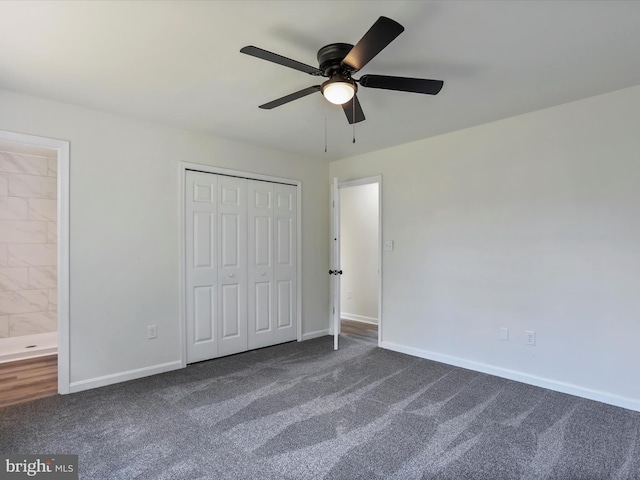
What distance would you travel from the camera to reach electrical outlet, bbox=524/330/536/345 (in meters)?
3.13

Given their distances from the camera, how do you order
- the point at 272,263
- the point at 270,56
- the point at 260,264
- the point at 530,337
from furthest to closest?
the point at 272,263 < the point at 260,264 < the point at 530,337 < the point at 270,56

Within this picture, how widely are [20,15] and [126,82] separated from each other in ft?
2.49

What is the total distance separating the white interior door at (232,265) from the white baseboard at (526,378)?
70.9 inches

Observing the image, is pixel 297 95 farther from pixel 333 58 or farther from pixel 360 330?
pixel 360 330

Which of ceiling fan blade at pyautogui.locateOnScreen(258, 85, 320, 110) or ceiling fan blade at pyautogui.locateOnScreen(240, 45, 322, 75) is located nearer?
ceiling fan blade at pyautogui.locateOnScreen(240, 45, 322, 75)

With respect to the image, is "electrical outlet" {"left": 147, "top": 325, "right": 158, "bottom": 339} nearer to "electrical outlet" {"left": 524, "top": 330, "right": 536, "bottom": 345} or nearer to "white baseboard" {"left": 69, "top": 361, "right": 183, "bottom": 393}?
"white baseboard" {"left": 69, "top": 361, "right": 183, "bottom": 393}

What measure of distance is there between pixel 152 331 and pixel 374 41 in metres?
3.11

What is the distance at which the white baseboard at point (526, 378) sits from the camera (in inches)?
106

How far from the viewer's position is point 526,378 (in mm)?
3154

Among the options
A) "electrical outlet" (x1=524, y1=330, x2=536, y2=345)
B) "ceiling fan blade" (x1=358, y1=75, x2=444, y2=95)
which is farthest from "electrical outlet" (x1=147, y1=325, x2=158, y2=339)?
"electrical outlet" (x1=524, y1=330, x2=536, y2=345)

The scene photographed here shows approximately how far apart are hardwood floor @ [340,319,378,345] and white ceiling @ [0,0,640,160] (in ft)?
9.36

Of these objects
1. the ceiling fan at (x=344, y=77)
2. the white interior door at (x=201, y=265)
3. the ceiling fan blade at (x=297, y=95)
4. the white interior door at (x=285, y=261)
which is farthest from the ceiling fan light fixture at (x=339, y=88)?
the white interior door at (x=285, y=261)

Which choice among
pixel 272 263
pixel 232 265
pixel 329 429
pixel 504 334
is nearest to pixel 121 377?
pixel 232 265

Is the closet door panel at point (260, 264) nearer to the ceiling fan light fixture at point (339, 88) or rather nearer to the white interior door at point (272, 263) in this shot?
the white interior door at point (272, 263)
